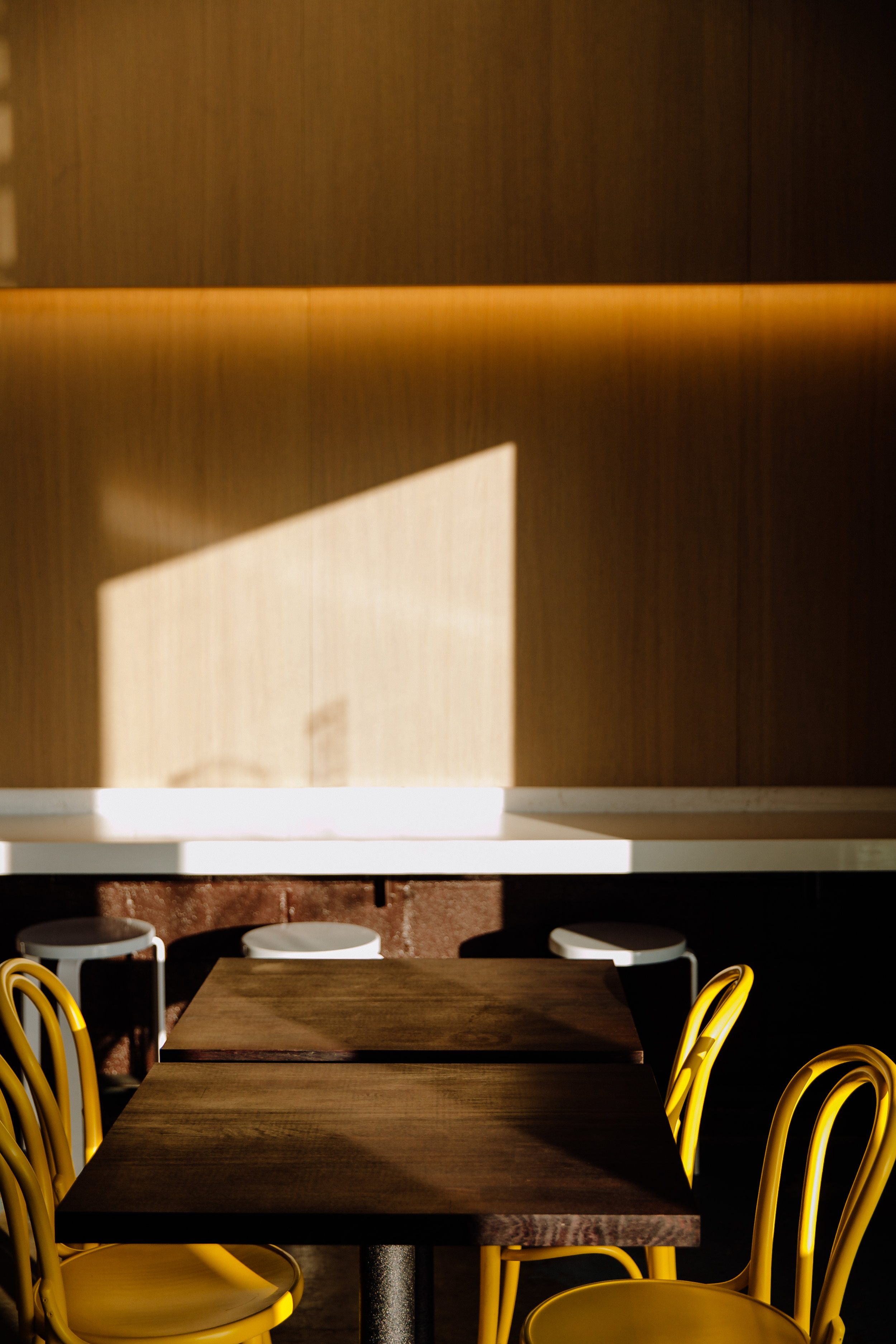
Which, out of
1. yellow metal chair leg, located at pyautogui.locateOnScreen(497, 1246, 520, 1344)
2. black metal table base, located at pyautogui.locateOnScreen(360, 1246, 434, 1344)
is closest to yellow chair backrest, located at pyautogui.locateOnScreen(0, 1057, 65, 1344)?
black metal table base, located at pyautogui.locateOnScreen(360, 1246, 434, 1344)

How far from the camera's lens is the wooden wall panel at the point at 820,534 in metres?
3.58

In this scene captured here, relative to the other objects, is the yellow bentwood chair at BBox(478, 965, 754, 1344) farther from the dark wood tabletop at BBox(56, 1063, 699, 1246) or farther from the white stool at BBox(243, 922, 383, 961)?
the white stool at BBox(243, 922, 383, 961)

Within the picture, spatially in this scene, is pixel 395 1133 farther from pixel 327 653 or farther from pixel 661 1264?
pixel 327 653

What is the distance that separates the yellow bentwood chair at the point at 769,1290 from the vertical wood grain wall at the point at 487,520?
212cm

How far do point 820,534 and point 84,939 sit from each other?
254cm

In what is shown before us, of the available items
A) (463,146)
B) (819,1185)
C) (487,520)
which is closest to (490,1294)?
(819,1185)

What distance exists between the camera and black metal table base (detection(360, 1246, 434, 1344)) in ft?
5.09

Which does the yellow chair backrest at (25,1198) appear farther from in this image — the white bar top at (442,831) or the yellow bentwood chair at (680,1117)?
the white bar top at (442,831)

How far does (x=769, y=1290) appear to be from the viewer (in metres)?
1.57

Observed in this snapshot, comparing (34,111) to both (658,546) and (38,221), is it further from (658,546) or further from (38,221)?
(658,546)

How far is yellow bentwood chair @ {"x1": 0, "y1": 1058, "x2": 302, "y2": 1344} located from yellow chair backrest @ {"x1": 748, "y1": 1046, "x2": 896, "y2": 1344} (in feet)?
2.18

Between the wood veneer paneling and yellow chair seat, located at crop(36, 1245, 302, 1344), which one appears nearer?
yellow chair seat, located at crop(36, 1245, 302, 1344)

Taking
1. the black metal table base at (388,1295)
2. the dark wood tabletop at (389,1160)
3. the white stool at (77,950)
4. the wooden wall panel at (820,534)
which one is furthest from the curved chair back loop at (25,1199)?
the wooden wall panel at (820,534)

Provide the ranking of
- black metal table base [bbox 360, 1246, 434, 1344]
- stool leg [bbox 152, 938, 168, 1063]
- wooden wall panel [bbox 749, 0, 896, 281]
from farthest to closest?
wooden wall panel [bbox 749, 0, 896, 281] < stool leg [bbox 152, 938, 168, 1063] < black metal table base [bbox 360, 1246, 434, 1344]
